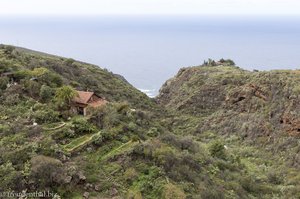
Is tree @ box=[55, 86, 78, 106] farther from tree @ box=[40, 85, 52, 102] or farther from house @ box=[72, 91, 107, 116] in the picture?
house @ box=[72, 91, 107, 116]

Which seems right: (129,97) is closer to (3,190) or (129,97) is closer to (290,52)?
(3,190)

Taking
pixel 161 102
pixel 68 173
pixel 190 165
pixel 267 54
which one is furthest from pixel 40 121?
pixel 267 54

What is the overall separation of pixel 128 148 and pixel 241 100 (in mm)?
26207

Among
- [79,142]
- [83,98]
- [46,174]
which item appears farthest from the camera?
[83,98]

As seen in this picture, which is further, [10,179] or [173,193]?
[173,193]

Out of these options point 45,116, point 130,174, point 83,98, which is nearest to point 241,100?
point 83,98

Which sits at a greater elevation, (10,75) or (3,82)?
(10,75)

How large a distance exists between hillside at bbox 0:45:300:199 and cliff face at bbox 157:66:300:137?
13cm

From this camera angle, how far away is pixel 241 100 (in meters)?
40.6

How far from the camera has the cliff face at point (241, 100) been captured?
34375 mm

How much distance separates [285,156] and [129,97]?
1737 cm

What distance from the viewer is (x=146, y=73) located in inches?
5054

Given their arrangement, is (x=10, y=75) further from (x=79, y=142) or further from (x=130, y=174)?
(x=130, y=174)

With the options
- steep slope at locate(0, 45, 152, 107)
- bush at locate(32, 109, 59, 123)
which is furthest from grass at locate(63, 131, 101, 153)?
steep slope at locate(0, 45, 152, 107)
